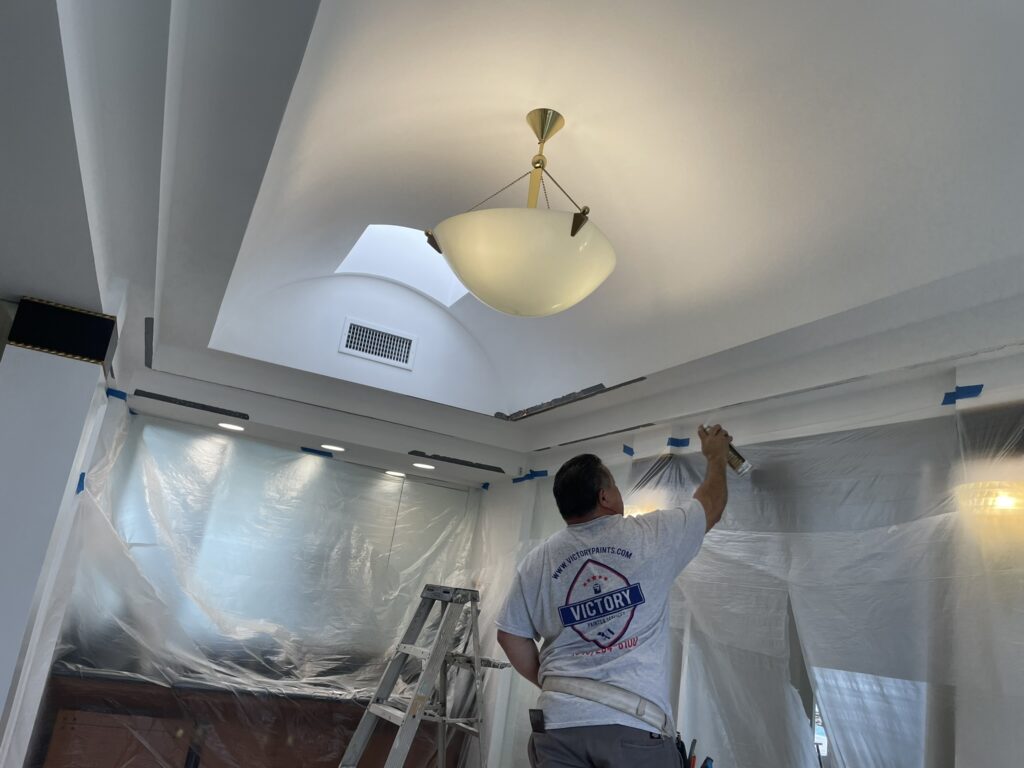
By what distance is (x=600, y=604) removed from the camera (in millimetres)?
1381

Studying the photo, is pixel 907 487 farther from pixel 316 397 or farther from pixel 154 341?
pixel 154 341

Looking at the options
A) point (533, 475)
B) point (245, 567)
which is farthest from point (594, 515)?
point (245, 567)

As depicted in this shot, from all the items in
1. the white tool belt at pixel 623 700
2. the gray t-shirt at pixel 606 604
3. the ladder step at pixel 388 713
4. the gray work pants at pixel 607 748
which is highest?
the gray t-shirt at pixel 606 604

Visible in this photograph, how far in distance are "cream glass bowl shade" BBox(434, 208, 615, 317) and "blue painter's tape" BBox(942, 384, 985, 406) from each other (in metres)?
0.92

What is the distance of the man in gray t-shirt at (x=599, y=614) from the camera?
1301 millimetres

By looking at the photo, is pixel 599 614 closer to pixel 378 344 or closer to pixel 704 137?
pixel 704 137

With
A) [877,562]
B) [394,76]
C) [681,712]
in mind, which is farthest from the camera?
[681,712]

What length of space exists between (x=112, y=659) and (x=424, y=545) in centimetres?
149

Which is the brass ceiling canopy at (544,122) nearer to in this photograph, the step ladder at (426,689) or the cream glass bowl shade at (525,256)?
the cream glass bowl shade at (525,256)

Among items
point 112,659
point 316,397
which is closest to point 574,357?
point 316,397

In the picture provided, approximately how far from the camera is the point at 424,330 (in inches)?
115

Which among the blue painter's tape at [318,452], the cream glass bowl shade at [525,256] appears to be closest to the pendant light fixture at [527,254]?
the cream glass bowl shade at [525,256]

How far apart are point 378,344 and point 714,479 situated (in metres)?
1.66

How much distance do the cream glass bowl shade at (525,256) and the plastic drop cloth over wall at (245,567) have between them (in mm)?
2106
